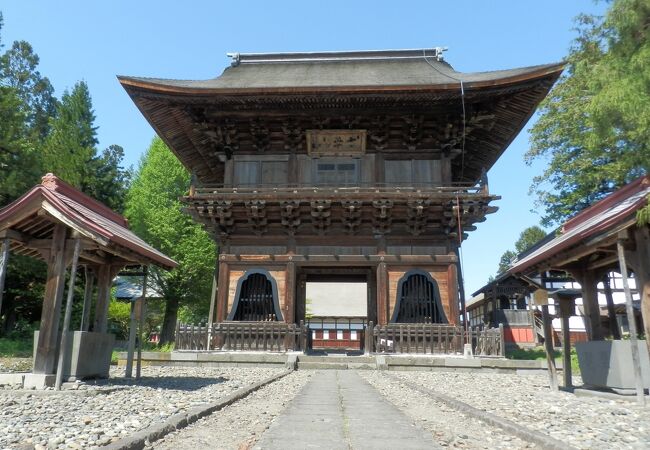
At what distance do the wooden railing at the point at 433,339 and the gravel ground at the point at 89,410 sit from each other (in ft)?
20.1

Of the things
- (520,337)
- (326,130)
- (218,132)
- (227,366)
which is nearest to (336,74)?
A: (326,130)

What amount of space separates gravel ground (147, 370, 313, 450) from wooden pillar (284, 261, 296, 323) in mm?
7464

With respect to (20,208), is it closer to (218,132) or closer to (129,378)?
(129,378)

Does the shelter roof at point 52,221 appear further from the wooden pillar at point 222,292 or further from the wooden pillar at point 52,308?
the wooden pillar at point 222,292

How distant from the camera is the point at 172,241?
2548cm

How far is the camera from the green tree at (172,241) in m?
25.2

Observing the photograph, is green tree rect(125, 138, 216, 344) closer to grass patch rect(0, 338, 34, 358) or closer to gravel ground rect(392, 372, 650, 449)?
grass patch rect(0, 338, 34, 358)

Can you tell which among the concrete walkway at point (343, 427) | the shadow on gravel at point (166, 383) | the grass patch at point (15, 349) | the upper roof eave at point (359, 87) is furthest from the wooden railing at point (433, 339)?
the grass patch at point (15, 349)

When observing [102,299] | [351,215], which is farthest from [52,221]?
[351,215]

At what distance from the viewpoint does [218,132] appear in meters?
14.9

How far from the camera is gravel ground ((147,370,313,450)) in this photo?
3443 mm

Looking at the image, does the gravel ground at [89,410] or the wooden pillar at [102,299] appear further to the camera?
the wooden pillar at [102,299]

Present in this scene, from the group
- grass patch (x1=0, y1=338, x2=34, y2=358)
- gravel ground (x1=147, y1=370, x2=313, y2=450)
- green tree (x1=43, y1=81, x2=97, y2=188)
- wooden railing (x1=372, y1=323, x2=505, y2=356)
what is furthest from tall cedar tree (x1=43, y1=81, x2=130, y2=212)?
gravel ground (x1=147, y1=370, x2=313, y2=450)

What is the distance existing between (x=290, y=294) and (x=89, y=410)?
911 cm
